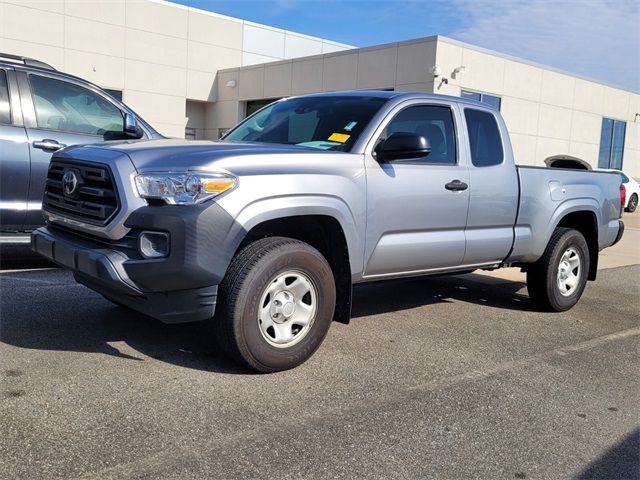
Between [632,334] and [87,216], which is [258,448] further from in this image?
[632,334]

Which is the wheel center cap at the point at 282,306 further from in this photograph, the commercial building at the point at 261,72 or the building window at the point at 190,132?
the building window at the point at 190,132

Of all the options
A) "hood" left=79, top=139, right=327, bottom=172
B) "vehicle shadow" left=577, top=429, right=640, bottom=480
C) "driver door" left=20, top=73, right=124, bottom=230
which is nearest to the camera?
"vehicle shadow" left=577, top=429, right=640, bottom=480

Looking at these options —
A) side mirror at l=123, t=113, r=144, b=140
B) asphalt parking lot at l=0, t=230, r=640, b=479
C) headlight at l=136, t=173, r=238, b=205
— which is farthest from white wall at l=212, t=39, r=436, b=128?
headlight at l=136, t=173, r=238, b=205

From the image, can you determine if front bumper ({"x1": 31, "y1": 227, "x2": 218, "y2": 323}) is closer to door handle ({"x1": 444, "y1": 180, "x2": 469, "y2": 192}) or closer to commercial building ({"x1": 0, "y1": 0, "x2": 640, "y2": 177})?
door handle ({"x1": 444, "y1": 180, "x2": 469, "y2": 192})

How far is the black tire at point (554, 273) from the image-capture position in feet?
20.3

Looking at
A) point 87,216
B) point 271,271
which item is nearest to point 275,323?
A: point 271,271

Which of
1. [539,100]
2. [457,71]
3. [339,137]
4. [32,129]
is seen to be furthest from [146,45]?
[339,137]

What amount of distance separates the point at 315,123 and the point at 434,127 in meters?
1.07

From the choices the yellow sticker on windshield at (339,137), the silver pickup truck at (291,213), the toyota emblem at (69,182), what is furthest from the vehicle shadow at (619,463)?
the toyota emblem at (69,182)

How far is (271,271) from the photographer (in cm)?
382

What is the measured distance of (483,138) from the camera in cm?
556

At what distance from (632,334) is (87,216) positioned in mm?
4964

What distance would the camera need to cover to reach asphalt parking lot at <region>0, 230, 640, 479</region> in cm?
293

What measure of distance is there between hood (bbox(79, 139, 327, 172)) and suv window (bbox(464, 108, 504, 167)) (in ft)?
5.97
